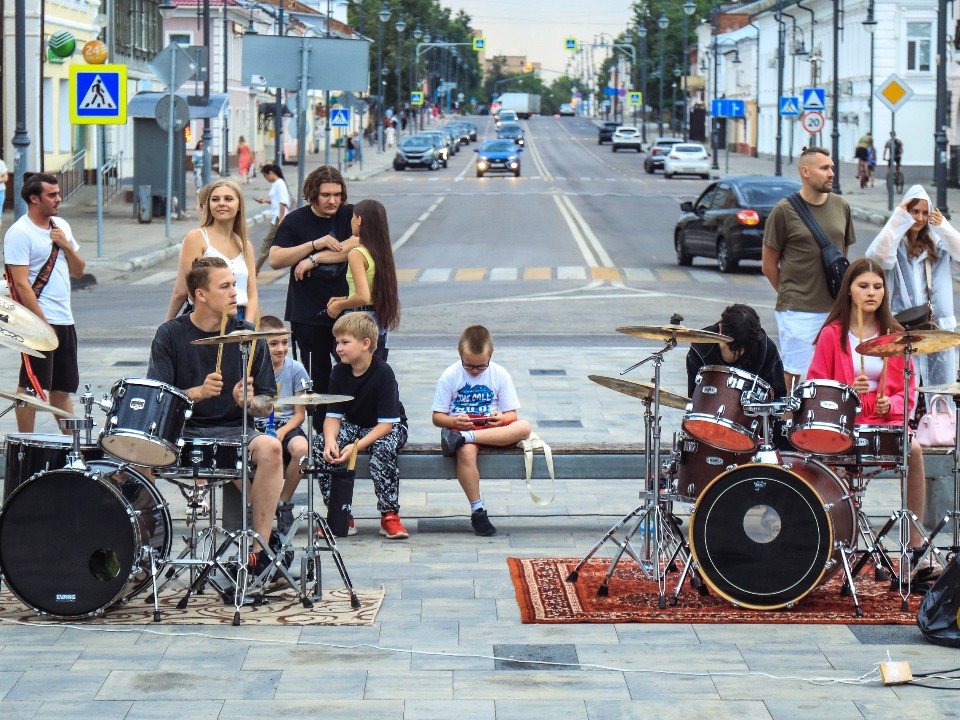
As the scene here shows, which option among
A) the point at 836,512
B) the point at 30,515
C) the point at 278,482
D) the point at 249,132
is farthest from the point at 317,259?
the point at 249,132

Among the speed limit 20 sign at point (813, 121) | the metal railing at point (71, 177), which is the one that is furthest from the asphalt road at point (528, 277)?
the metal railing at point (71, 177)

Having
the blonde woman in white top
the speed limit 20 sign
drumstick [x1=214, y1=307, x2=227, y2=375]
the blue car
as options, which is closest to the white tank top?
the blonde woman in white top

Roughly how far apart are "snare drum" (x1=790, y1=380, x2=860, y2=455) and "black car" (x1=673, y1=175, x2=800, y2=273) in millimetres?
17728

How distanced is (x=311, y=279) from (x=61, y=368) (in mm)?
1687

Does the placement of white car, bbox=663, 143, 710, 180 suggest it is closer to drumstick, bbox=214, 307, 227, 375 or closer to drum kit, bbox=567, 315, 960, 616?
drum kit, bbox=567, 315, 960, 616

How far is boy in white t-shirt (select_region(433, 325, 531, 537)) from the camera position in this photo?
884 cm

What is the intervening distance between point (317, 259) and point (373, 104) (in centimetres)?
10055

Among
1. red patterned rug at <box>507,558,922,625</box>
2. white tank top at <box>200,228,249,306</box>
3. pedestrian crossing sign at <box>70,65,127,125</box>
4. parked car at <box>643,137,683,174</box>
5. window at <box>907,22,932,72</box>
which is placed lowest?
red patterned rug at <box>507,558,922,625</box>

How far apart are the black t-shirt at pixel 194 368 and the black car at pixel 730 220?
17.9 m

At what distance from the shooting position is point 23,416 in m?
9.99

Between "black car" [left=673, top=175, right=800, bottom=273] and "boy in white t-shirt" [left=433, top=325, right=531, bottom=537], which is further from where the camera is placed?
"black car" [left=673, top=175, right=800, bottom=273]

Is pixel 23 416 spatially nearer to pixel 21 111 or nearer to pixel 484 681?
pixel 484 681

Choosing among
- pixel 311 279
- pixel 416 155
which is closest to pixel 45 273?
pixel 311 279

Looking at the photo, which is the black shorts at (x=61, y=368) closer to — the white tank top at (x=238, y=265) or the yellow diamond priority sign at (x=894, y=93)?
the white tank top at (x=238, y=265)
